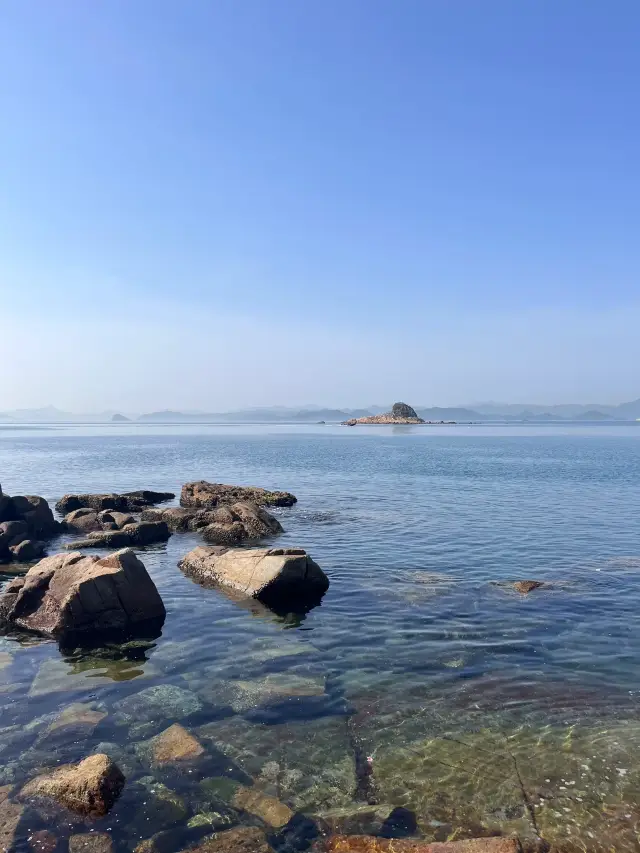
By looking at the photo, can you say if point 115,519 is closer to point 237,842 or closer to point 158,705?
point 158,705

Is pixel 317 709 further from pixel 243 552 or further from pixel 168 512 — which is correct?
pixel 168 512

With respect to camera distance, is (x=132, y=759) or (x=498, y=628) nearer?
(x=132, y=759)

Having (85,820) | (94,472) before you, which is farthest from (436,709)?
(94,472)

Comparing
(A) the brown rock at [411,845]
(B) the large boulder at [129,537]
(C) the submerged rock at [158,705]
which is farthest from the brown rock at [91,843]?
(B) the large boulder at [129,537]

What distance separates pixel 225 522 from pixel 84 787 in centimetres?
2367

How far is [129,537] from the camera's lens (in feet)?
101

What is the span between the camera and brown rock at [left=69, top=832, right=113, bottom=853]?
8.71 meters

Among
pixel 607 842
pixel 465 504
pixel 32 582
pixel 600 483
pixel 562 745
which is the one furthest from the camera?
pixel 600 483

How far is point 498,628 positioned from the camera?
58.3 ft

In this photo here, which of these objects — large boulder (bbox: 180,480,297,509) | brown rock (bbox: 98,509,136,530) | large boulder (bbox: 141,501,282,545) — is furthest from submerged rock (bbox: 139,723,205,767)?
large boulder (bbox: 180,480,297,509)

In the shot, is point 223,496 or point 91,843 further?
point 223,496

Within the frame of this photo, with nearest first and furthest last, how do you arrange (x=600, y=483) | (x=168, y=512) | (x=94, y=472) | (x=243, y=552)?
(x=243, y=552) → (x=168, y=512) → (x=600, y=483) → (x=94, y=472)

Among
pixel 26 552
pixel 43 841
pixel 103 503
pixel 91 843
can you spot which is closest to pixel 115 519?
pixel 103 503

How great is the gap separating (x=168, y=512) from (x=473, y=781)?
2844 centimetres
